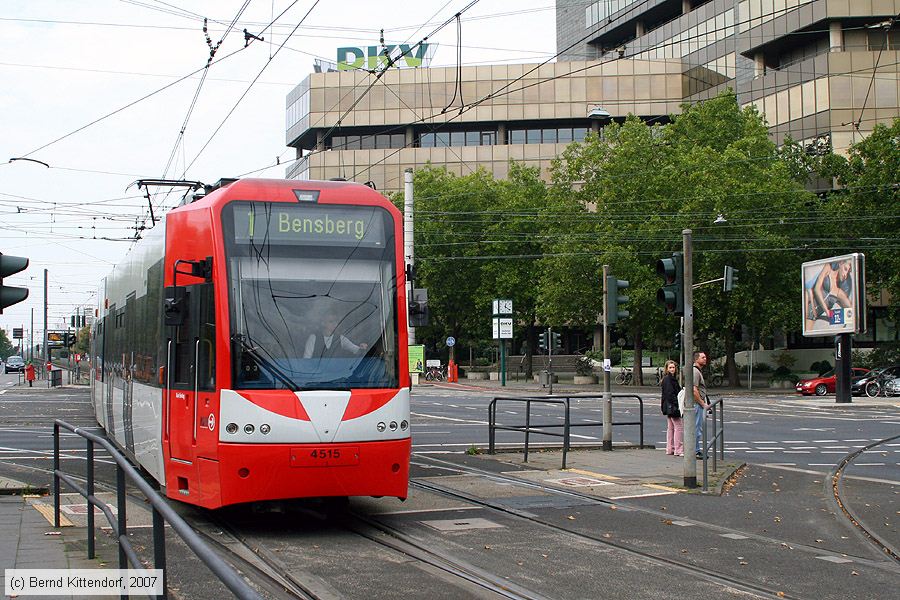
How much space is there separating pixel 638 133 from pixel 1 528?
51.8m

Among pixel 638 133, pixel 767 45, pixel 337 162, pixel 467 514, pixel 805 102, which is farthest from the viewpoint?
pixel 337 162

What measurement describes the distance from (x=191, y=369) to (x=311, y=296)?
1449mm

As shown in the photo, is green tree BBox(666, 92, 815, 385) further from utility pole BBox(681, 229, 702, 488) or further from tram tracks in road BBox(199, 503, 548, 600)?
tram tracks in road BBox(199, 503, 548, 600)

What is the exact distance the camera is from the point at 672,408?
1891 cm

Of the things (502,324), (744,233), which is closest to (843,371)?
(744,233)

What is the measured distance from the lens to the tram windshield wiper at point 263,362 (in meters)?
10.6

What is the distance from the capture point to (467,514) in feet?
40.3

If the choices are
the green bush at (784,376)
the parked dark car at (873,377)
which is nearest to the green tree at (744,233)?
the green bush at (784,376)

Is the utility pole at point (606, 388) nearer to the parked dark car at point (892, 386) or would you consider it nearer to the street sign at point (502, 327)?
the parked dark car at point (892, 386)

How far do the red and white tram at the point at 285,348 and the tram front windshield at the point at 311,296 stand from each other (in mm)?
12

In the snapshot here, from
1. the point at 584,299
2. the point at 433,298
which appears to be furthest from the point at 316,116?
the point at 584,299

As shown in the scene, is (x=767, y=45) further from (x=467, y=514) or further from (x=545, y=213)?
(x=467, y=514)

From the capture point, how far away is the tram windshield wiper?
34.8 ft

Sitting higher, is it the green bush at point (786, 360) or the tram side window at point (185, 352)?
the tram side window at point (185, 352)
